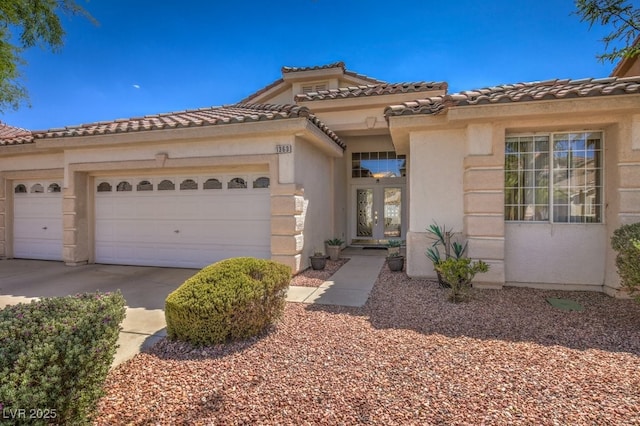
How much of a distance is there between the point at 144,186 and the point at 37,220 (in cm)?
465

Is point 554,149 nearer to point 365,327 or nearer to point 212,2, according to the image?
point 365,327

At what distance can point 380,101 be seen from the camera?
1185 centimetres

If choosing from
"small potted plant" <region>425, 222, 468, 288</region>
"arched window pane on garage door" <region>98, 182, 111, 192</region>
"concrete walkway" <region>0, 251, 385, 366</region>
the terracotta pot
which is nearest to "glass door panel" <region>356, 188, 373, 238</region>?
"concrete walkway" <region>0, 251, 385, 366</region>

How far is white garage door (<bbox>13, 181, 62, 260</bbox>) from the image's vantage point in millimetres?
10727

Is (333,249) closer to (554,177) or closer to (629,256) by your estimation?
(554,177)

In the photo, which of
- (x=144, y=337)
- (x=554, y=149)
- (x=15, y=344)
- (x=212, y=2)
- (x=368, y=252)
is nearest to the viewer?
(x=15, y=344)

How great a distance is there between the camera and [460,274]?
5961mm

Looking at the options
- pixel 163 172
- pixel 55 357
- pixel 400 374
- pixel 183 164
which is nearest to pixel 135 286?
pixel 183 164

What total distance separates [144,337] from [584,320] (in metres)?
6.97

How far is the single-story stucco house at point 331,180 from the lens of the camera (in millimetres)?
6648

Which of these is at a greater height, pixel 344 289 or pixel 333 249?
pixel 333 249

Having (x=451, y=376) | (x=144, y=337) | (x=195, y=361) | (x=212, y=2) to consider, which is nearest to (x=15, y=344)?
(x=195, y=361)

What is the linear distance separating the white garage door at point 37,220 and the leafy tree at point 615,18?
14.6 metres

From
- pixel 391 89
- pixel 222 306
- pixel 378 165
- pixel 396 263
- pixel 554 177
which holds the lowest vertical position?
pixel 396 263
